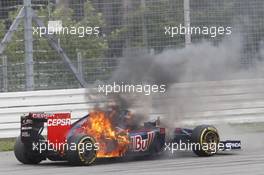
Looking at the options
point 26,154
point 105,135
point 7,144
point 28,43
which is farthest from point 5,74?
point 105,135

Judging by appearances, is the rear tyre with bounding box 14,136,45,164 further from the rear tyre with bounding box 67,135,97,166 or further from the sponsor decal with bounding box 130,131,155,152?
the sponsor decal with bounding box 130,131,155,152

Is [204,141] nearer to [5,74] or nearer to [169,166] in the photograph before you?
[169,166]

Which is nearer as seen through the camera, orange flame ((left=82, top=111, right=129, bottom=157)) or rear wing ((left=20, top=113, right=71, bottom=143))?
rear wing ((left=20, top=113, right=71, bottom=143))

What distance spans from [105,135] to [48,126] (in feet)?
3.37

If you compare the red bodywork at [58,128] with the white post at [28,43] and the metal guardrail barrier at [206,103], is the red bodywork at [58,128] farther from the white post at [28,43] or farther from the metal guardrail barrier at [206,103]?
the white post at [28,43]

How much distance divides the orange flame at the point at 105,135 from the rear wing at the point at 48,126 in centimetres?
39

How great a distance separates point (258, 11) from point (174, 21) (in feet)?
7.64

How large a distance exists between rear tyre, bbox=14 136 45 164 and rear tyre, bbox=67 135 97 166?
800mm

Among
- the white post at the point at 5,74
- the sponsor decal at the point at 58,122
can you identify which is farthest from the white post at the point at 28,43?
the sponsor decal at the point at 58,122

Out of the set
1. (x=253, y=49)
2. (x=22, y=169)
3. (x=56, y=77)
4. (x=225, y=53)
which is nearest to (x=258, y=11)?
(x=253, y=49)

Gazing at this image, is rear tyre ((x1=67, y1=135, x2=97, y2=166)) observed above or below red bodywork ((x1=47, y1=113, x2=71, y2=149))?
below

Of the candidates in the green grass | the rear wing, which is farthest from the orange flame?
the green grass

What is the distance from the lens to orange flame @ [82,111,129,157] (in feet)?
47.7

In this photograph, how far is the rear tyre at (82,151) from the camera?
1396cm
